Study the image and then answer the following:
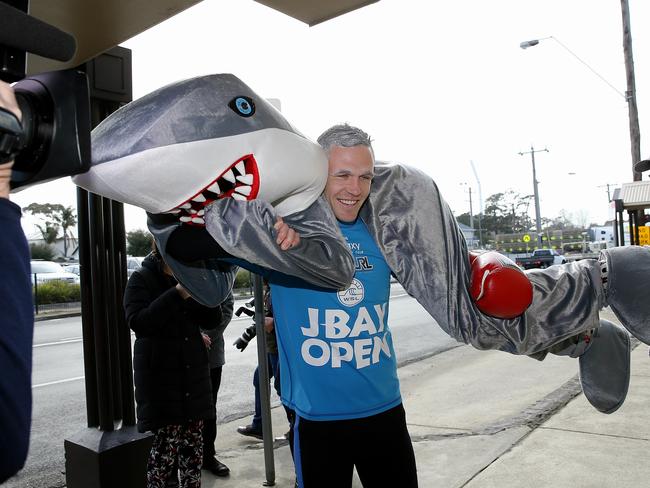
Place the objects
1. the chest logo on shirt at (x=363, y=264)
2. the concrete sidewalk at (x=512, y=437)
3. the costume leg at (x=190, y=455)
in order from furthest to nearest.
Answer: the concrete sidewalk at (x=512, y=437) → the costume leg at (x=190, y=455) → the chest logo on shirt at (x=363, y=264)

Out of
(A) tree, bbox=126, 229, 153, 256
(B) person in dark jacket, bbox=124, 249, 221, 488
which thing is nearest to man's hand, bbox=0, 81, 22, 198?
(B) person in dark jacket, bbox=124, 249, 221, 488

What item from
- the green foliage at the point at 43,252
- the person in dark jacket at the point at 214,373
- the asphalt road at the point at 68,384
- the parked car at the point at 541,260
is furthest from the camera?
the green foliage at the point at 43,252

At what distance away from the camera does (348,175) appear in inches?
72.7

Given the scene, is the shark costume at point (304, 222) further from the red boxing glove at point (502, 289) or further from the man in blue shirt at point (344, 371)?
the man in blue shirt at point (344, 371)

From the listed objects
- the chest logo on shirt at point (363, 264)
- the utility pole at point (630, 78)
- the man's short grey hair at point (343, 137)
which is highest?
the utility pole at point (630, 78)

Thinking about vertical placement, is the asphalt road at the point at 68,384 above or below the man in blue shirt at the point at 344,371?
below

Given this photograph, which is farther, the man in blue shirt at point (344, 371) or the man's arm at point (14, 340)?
→ the man in blue shirt at point (344, 371)

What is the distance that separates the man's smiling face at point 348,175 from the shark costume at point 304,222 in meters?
0.11

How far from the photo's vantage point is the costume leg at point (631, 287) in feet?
6.81

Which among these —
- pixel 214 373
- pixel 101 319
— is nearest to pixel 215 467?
pixel 214 373

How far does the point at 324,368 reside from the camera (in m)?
1.88

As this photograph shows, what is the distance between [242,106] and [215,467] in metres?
2.70

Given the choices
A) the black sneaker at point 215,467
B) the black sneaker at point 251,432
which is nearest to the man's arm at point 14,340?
the black sneaker at point 215,467

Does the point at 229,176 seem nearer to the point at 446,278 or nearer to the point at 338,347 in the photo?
the point at 338,347
